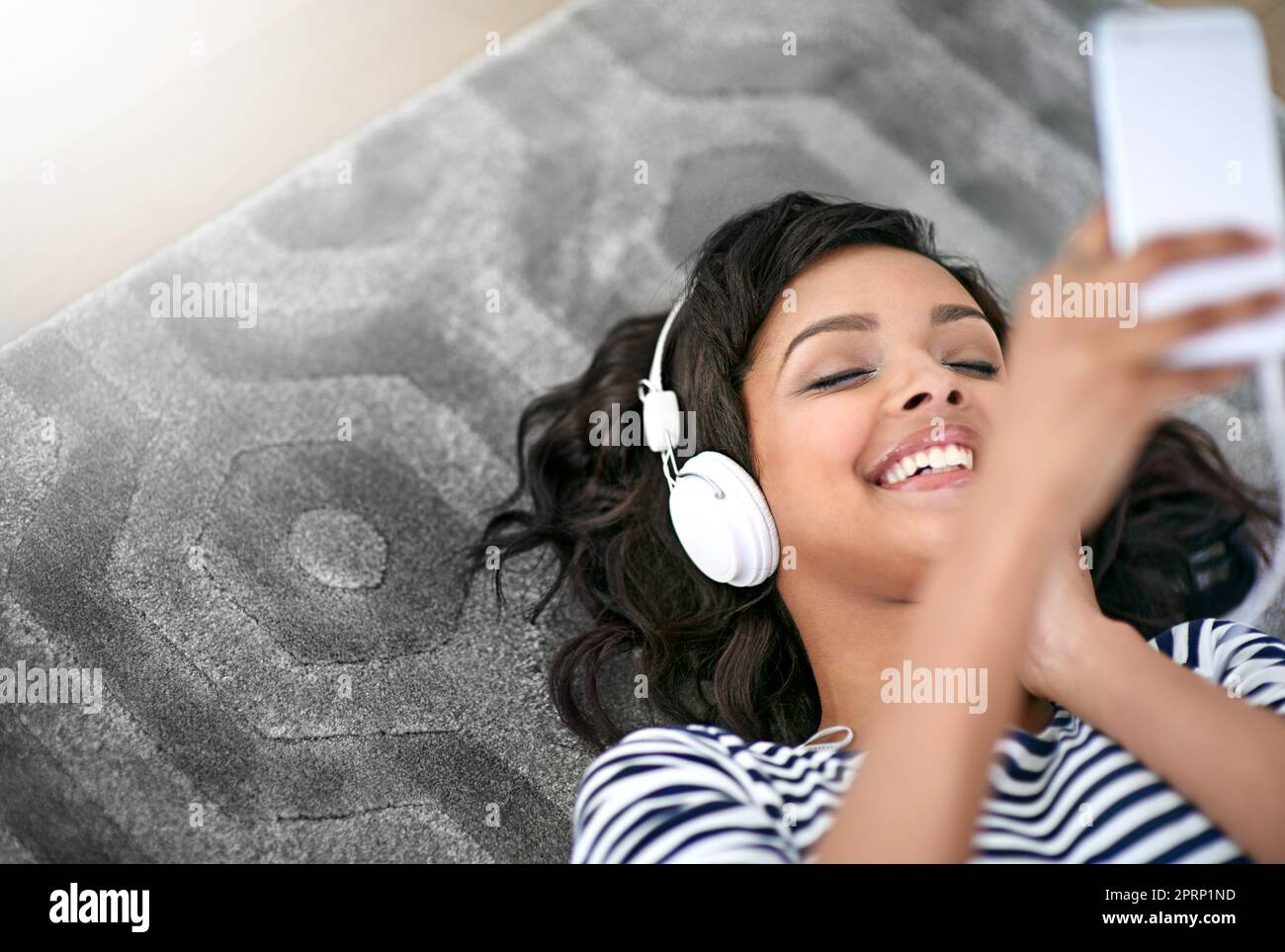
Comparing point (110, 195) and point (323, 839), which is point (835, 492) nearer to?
point (323, 839)

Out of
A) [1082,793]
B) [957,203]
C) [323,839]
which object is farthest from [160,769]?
[957,203]

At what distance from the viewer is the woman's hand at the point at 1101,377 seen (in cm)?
70

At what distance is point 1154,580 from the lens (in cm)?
154

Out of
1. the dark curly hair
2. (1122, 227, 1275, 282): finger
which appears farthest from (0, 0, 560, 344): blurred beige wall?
(1122, 227, 1275, 282): finger

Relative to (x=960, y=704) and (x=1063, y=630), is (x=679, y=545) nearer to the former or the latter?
(x=1063, y=630)

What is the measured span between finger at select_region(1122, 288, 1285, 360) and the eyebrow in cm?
55

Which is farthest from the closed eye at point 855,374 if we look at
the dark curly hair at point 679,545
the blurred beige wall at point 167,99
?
the blurred beige wall at point 167,99

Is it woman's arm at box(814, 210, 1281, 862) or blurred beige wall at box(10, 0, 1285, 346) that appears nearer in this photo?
woman's arm at box(814, 210, 1281, 862)

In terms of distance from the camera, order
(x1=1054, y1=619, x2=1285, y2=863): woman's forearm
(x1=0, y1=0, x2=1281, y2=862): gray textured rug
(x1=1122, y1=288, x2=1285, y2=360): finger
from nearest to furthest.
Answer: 1. (x1=1122, y1=288, x2=1285, y2=360): finger
2. (x1=1054, y1=619, x2=1285, y2=863): woman's forearm
3. (x1=0, y1=0, x2=1281, y2=862): gray textured rug

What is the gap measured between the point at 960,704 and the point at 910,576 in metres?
0.40

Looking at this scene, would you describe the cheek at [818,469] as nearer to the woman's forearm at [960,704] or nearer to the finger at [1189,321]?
the woman's forearm at [960,704]

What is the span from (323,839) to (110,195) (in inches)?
41.4

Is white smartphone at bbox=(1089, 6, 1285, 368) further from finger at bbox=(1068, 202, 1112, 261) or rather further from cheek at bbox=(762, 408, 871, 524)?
cheek at bbox=(762, 408, 871, 524)

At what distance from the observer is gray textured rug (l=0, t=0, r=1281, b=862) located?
1330 millimetres
